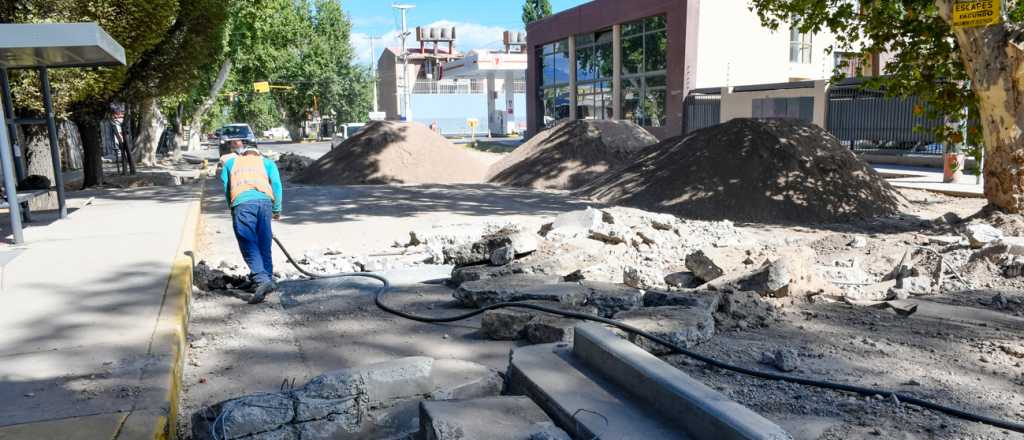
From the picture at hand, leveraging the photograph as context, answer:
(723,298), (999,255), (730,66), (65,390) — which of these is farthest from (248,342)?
(730,66)

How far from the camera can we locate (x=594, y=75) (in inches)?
1405

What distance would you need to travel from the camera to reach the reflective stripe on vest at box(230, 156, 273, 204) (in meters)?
6.89

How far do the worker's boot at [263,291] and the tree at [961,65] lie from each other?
8.59 m

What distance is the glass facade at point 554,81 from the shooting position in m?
38.7

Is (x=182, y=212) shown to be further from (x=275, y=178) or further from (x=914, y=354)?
(x=914, y=354)

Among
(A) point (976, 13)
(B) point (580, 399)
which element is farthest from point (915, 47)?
(B) point (580, 399)

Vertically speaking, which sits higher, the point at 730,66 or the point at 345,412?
the point at 730,66

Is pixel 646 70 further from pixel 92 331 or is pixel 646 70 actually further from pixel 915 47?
pixel 92 331

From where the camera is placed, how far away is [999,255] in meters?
7.13

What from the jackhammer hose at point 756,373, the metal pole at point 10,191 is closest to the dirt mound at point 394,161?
the metal pole at point 10,191

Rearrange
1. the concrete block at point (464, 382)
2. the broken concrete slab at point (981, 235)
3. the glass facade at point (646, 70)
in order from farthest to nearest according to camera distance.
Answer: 1. the glass facade at point (646, 70)
2. the broken concrete slab at point (981, 235)
3. the concrete block at point (464, 382)

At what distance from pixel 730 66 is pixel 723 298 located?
86.6 ft

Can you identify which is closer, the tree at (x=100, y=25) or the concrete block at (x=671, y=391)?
the concrete block at (x=671, y=391)

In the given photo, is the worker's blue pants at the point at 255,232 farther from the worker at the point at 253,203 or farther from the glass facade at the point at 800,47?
the glass facade at the point at 800,47
